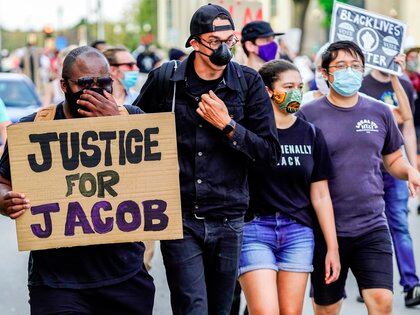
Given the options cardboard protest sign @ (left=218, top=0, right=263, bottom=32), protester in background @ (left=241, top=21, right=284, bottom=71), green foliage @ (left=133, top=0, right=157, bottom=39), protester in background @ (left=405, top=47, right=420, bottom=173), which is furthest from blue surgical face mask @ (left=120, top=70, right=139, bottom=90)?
green foliage @ (left=133, top=0, right=157, bottom=39)

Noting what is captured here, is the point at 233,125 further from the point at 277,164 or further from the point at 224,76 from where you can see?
the point at 277,164

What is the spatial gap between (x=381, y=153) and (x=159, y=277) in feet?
12.7

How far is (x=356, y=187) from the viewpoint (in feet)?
20.9

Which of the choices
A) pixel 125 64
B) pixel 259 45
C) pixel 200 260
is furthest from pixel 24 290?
pixel 200 260

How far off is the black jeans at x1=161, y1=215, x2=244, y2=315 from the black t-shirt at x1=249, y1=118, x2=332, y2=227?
1.76 feet

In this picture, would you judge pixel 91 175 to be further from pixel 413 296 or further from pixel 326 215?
pixel 413 296

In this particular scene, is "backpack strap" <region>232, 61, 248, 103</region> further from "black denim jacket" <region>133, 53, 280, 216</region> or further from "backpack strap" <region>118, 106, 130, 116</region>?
"backpack strap" <region>118, 106, 130, 116</region>

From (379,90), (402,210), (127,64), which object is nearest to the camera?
(127,64)

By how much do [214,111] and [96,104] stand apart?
730 millimetres

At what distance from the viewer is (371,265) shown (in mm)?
6297

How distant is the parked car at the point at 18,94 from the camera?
64.4ft

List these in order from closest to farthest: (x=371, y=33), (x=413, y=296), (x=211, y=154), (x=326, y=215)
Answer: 1. (x=211, y=154)
2. (x=326, y=215)
3. (x=371, y=33)
4. (x=413, y=296)

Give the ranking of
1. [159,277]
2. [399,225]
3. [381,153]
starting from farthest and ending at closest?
[159,277] → [399,225] → [381,153]

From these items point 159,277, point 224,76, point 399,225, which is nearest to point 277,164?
point 224,76
